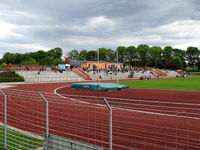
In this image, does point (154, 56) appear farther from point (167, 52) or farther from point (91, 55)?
point (91, 55)

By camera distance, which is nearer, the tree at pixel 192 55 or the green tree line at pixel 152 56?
the green tree line at pixel 152 56

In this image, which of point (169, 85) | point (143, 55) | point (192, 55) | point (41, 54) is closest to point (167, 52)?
point (143, 55)

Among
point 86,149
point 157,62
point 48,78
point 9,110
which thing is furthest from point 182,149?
point 157,62

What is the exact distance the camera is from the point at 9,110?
10.8 m

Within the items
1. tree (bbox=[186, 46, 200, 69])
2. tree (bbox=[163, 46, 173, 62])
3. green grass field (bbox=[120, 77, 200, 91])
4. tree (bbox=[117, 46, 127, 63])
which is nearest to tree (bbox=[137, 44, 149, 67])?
tree (bbox=[117, 46, 127, 63])

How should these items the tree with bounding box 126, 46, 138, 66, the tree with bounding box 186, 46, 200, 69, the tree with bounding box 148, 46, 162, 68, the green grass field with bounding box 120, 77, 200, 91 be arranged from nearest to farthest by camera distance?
the green grass field with bounding box 120, 77, 200, 91
the tree with bounding box 148, 46, 162, 68
the tree with bounding box 126, 46, 138, 66
the tree with bounding box 186, 46, 200, 69

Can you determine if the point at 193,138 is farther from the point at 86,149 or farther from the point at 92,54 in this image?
the point at 92,54

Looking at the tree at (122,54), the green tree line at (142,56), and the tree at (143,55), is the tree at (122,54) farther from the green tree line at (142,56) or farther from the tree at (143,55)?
the tree at (143,55)

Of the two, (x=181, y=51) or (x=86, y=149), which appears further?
(x=181, y=51)

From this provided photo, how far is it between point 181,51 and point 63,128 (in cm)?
13102

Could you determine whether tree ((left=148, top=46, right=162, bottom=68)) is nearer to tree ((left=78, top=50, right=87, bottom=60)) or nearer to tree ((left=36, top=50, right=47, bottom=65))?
tree ((left=78, top=50, right=87, bottom=60))

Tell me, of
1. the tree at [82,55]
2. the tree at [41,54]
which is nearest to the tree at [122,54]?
the tree at [82,55]

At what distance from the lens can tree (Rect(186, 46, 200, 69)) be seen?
408 ft

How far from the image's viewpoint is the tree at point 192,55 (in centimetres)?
12431
